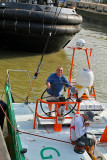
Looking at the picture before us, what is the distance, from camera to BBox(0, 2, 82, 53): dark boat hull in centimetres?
826

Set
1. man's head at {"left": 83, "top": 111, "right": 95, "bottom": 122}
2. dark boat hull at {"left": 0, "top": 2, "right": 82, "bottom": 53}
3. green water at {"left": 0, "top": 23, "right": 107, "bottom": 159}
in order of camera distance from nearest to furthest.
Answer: man's head at {"left": 83, "top": 111, "right": 95, "bottom": 122} → green water at {"left": 0, "top": 23, "right": 107, "bottom": 159} → dark boat hull at {"left": 0, "top": 2, "right": 82, "bottom": 53}

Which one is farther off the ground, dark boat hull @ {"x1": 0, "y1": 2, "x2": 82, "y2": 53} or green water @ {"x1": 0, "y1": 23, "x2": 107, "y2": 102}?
dark boat hull @ {"x1": 0, "y1": 2, "x2": 82, "y2": 53}

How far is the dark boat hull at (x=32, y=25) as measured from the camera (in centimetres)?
826

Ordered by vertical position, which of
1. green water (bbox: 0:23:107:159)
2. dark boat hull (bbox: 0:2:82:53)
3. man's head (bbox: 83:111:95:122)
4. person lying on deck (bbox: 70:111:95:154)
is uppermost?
dark boat hull (bbox: 0:2:82:53)

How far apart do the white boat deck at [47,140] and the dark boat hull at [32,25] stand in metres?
4.24

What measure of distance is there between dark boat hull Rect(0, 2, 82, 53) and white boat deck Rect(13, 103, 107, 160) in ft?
13.9

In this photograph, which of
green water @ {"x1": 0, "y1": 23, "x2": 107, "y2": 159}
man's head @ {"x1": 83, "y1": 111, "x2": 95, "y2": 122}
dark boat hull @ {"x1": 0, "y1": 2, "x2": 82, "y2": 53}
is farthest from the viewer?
dark boat hull @ {"x1": 0, "y1": 2, "x2": 82, "y2": 53}

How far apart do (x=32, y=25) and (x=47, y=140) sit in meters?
5.50

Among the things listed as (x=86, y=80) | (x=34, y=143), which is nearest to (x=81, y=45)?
(x=86, y=80)

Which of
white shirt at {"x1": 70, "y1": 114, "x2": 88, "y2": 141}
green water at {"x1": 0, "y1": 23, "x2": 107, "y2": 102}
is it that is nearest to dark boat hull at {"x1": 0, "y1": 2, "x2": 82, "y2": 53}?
green water at {"x1": 0, "y1": 23, "x2": 107, "y2": 102}

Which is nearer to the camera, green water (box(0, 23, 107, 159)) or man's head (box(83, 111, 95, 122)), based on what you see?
man's head (box(83, 111, 95, 122))

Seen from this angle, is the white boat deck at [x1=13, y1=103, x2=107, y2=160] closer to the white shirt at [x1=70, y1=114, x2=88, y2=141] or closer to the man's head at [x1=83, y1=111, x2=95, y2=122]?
the white shirt at [x1=70, y1=114, x2=88, y2=141]

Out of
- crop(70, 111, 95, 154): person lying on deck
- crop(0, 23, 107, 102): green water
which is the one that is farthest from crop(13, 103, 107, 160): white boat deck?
crop(0, 23, 107, 102): green water

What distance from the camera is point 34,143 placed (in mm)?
3584
